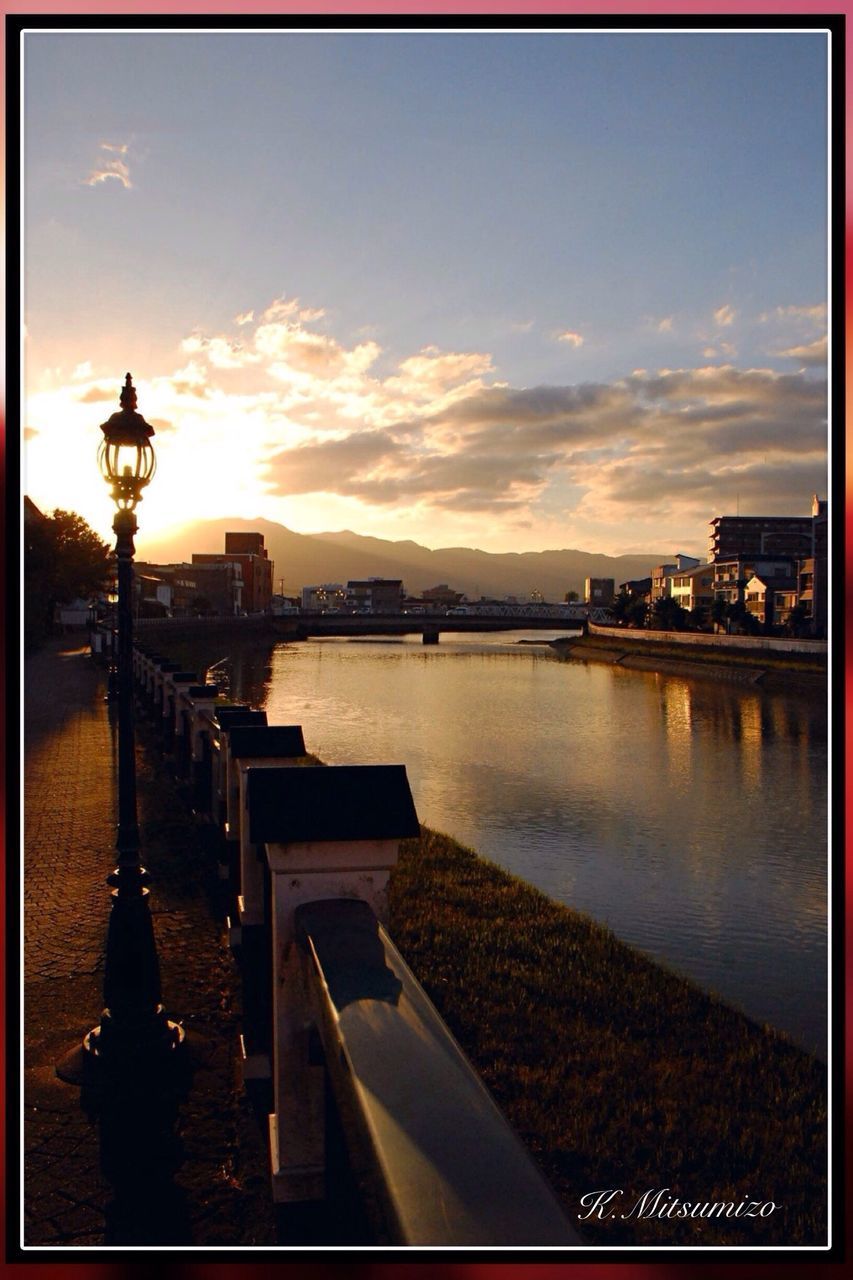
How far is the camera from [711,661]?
74000 mm

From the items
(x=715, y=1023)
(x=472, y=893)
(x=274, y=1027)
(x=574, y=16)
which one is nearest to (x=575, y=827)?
(x=472, y=893)

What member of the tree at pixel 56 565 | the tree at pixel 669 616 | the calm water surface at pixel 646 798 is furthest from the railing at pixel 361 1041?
the tree at pixel 669 616

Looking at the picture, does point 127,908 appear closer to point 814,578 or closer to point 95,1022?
point 95,1022

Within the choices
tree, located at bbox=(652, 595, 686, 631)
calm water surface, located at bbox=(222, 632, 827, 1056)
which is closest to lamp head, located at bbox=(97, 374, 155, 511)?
calm water surface, located at bbox=(222, 632, 827, 1056)

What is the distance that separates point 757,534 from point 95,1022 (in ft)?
543

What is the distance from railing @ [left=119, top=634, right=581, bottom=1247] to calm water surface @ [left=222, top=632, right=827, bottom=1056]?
770 centimetres

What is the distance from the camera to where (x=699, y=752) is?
3428 centimetres

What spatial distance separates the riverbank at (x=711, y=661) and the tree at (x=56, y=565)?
4619 cm

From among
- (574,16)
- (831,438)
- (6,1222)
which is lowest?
(6,1222)

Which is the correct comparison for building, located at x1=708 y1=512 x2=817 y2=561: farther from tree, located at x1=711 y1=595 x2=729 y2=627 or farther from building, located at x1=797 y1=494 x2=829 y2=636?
tree, located at x1=711 y1=595 x2=729 y2=627

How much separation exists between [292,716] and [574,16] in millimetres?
38189

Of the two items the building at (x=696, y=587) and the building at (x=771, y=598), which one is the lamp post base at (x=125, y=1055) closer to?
the building at (x=771, y=598)

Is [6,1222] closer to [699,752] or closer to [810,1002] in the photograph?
[810,1002]

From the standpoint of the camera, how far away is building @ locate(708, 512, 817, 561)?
158 meters
